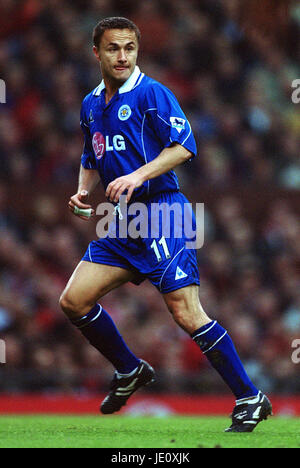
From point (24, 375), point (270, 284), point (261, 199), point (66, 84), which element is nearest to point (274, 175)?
point (261, 199)

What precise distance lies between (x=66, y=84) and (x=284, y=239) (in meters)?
3.06

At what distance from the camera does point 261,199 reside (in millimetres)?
10820

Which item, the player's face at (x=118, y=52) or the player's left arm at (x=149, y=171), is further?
the player's face at (x=118, y=52)

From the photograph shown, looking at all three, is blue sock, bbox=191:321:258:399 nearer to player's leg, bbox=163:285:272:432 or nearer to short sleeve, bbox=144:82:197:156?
player's leg, bbox=163:285:272:432

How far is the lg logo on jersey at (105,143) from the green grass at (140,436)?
4.79 feet

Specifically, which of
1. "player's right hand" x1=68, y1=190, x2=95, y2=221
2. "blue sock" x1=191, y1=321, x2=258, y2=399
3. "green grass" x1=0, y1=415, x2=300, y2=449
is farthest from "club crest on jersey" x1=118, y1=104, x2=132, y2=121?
"green grass" x1=0, y1=415, x2=300, y2=449

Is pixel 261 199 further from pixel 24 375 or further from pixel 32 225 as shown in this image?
pixel 24 375

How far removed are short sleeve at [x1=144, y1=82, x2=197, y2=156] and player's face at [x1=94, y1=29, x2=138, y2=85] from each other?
165 mm

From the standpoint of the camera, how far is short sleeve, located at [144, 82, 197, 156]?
4.77m

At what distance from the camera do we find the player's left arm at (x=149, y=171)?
454 centimetres

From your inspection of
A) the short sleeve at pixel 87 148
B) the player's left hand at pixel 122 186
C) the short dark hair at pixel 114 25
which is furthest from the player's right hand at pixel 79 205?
the short dark hair at pixel 114 25

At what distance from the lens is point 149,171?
15.3ft

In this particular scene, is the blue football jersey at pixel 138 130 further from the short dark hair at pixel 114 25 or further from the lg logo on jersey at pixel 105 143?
the short dark hair at pixel 114 25

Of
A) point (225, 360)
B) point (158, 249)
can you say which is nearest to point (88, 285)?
point (158, 249)
